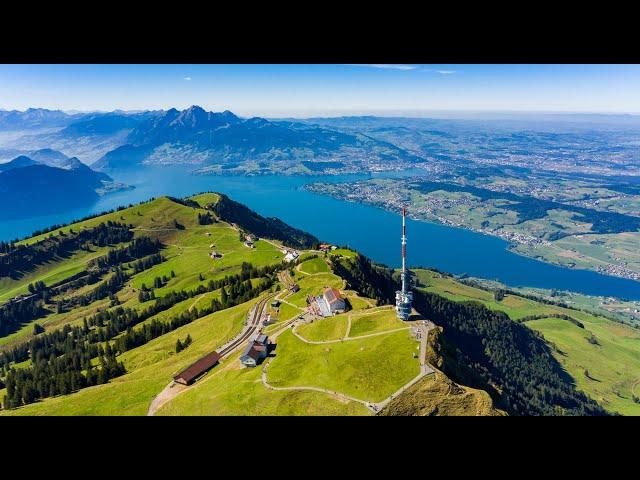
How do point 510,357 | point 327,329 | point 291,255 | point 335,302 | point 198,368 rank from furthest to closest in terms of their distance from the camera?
1. point 510,357
2. point 291,255
3. point 335,302
4. point 198,368
5. point 327,329

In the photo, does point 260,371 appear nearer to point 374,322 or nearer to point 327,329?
point 327,329

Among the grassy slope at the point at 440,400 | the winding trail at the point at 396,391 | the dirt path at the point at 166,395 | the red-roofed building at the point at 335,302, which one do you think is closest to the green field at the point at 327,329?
the winding trail at the point at 396,391

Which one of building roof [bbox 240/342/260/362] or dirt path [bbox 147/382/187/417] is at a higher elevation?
building roof [bbox 240/342/260/362]

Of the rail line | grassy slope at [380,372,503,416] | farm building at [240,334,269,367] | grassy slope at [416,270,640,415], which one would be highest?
grassy slope at [380,372,503,416]

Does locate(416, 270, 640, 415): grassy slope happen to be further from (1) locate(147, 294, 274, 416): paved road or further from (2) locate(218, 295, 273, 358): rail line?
(1) locate(147, 294, 274, 416): paved road

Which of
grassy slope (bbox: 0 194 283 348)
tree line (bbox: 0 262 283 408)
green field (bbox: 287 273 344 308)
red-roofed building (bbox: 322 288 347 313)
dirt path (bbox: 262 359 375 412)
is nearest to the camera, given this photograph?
dirt path (bbox: 262 359 375 412)

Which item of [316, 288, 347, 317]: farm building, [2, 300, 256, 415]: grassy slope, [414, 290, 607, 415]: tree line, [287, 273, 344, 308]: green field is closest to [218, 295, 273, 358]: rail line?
[2, 300, 256, 415]: grassy slope

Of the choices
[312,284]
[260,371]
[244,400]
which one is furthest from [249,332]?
[244,400]
